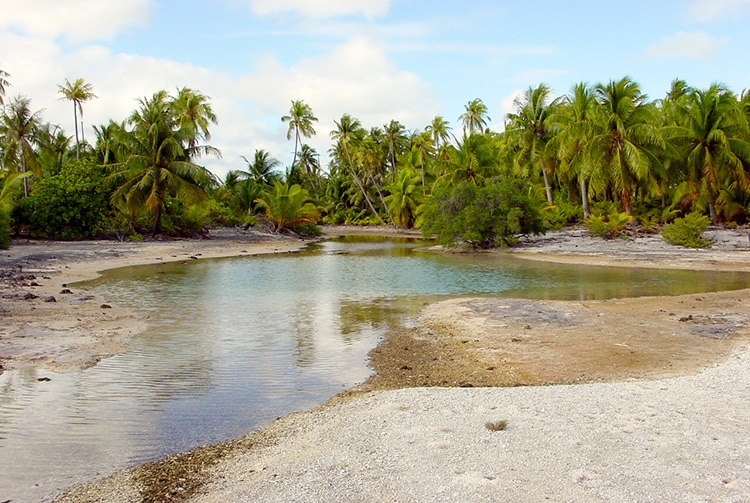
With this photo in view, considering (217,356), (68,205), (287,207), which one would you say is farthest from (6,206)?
(217,356)

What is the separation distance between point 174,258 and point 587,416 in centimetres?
2768

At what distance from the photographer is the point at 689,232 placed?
3044 cm

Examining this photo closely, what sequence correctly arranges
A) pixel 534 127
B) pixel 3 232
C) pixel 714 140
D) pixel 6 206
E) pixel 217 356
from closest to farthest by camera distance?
pixel 217 356 < pixel 3 232 < pixel 6 206 < pixel 714 140 < pixel 534 127

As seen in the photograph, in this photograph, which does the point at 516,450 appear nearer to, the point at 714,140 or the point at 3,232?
the point at 3,232

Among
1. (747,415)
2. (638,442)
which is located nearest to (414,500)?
(638,442)

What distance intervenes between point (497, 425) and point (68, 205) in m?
35.1

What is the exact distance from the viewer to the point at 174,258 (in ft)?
100

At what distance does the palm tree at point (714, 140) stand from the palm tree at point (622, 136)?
2.24m

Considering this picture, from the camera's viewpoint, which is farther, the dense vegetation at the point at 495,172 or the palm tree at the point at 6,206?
the dense vegetation at the point at 495,172

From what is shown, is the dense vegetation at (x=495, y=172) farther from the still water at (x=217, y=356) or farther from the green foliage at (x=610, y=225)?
the still water at (x=217, y=356)

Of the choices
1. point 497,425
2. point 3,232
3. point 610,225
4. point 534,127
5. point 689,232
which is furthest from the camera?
point 534,127

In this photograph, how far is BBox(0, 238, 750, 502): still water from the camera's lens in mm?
6184

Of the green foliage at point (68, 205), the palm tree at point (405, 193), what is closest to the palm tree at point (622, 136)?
the palm tree at point (405, 193)

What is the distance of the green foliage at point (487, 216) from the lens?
114ft
